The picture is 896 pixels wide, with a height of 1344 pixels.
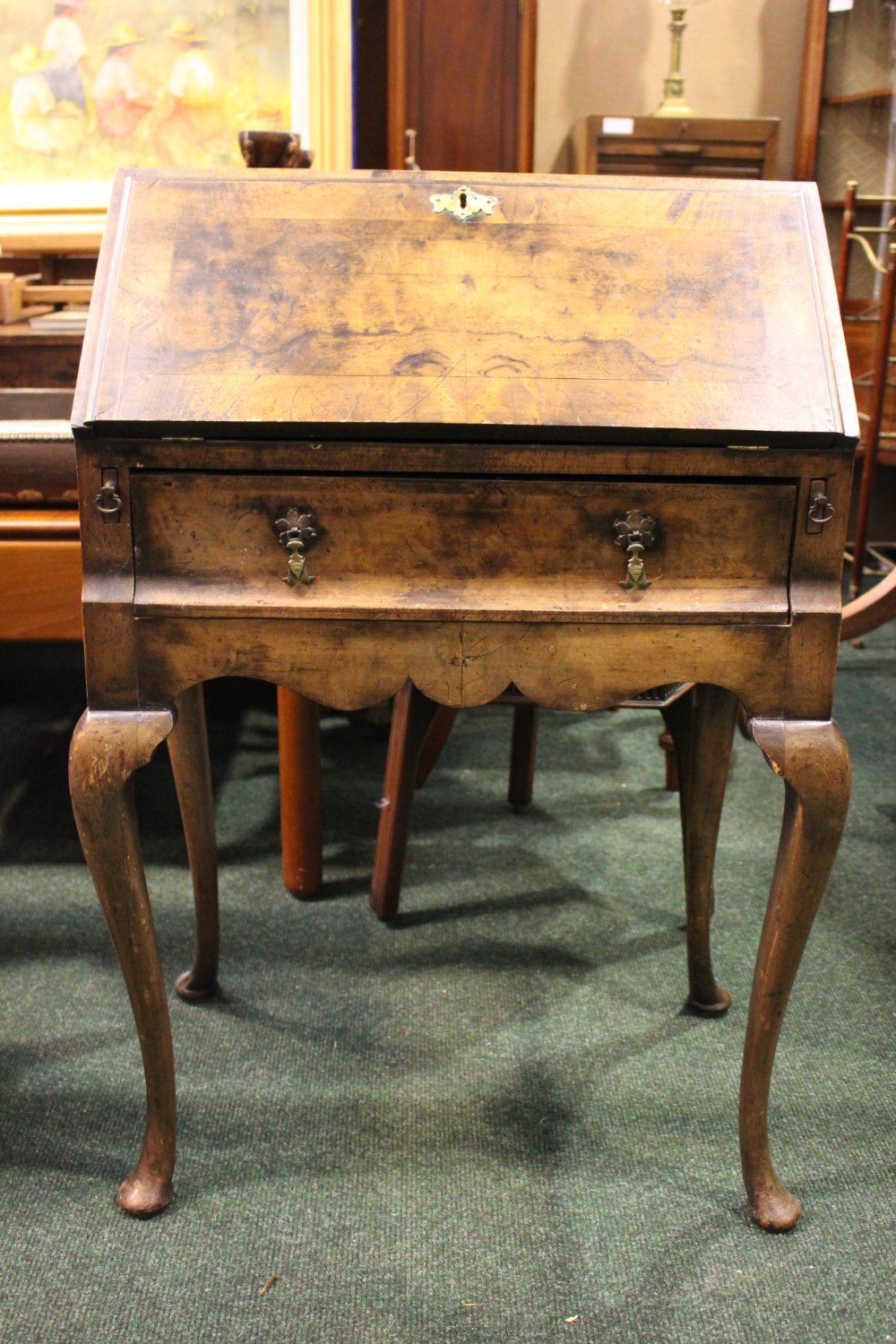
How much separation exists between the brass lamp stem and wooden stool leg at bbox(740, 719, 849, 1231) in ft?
12.1

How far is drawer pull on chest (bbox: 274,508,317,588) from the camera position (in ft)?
4.33

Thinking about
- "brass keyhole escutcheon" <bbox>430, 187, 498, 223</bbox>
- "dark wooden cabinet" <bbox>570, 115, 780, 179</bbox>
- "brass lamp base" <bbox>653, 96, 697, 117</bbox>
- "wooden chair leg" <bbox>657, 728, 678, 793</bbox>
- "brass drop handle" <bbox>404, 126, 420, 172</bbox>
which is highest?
"brass lamp base" <bbox>653, 96, 697, 117</bbox>

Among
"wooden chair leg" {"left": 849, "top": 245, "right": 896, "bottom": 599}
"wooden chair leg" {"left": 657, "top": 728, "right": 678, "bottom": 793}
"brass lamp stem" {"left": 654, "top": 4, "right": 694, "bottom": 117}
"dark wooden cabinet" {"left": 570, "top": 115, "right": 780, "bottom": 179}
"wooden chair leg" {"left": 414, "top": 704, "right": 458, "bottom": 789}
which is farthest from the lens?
"brass lamp stem" {"left": 654, "top": 4, "right": 694, "bottom": 117}

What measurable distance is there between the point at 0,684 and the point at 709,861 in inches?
92.2

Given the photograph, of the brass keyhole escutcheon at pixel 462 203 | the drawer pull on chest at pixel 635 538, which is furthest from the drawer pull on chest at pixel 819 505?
the brass keyhole escutcheon at pixel 462 203

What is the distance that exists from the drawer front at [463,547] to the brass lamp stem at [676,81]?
3601mm

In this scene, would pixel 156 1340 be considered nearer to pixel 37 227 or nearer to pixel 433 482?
pixel 433 482

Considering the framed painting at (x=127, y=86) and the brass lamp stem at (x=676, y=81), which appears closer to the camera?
the framed painting at (x=127, y=86)

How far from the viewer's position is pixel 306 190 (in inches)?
56.2

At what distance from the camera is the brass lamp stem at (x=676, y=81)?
445cm

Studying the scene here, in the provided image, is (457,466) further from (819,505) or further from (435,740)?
(435,740)

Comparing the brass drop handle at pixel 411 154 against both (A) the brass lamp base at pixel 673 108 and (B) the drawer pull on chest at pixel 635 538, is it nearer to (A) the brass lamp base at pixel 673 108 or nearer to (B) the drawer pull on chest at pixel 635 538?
(B) the drawer pull on chest at pixel 635 538

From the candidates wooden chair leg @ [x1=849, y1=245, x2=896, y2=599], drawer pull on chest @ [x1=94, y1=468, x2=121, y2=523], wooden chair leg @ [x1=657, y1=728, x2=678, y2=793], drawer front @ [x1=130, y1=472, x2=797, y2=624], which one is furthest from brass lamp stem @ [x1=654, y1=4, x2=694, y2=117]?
drawer pull on chest @ [x1=94, y1=468, x2=121, y2=523]

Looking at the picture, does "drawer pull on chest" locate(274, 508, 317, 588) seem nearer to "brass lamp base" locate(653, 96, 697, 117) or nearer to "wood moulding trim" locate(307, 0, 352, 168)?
"wood moulding trim" locate(307, 0, 352, 168)
